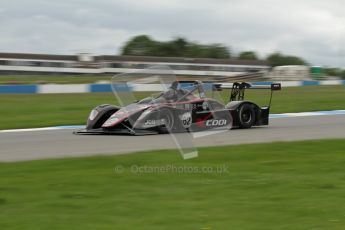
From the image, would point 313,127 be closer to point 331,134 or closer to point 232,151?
point 331,134

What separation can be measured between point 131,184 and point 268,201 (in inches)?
62.8

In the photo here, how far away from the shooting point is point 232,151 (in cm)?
844

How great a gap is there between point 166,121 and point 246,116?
2.27 metres

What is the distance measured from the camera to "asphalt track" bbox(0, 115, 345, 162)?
887 cm

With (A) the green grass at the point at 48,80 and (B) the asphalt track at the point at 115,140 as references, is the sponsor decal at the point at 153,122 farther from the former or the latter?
(A) the green grass at the point at 48,80

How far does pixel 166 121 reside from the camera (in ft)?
36.7

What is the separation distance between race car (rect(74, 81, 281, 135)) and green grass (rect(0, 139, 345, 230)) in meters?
2.90

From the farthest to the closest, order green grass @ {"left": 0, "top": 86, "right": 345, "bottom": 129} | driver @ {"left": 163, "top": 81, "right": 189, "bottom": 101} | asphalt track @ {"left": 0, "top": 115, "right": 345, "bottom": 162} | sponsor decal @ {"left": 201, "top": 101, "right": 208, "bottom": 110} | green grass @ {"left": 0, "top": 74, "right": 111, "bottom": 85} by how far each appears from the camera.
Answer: green grass @ {"left": 0, "top": 74, "right": 111, "bottom": 85} → green grass @ {"left": 0, "top": 86, "right": 345, "bottom": 129} → sponsor decal @ {"left": 201, "top": 101, "right": 208, "bottom": 110} → driver @ {"left": 163, "top": 81, "right": 189, "bottom": 101} → asphalt track @ {"left": 0, "top": 115, "right": 345, "bottom": 162}

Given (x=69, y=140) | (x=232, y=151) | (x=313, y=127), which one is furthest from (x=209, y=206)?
(x=313, y=127)

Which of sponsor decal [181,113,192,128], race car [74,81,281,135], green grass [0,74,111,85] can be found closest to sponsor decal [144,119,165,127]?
race car [74,81,281,135]

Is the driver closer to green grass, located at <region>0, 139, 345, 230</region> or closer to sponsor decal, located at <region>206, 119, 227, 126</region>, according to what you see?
sponsor decal, located at <region>206, 119, 227, 126</region>

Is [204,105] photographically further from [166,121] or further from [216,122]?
[166,121]

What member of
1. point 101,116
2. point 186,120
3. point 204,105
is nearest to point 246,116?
point 204,105

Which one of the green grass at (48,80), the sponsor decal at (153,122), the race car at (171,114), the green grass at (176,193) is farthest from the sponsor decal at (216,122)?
the green grass at (48,80)
